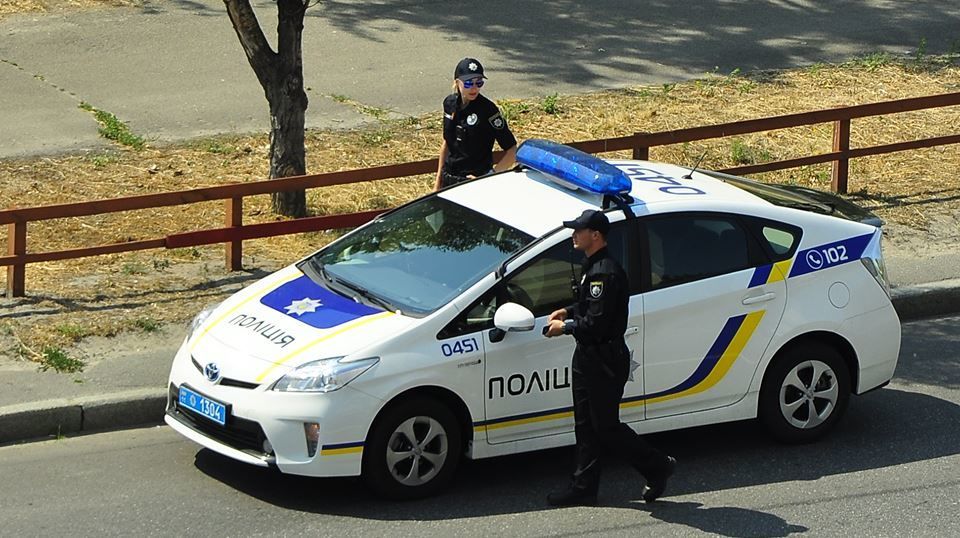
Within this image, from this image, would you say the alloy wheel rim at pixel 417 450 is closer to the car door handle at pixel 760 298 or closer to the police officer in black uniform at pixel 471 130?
the car door handle at pixel 760 298

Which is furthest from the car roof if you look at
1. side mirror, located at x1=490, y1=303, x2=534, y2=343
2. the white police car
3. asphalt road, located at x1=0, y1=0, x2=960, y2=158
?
asphalt road, located at x1=0, y1=0, x2=960, y2=158

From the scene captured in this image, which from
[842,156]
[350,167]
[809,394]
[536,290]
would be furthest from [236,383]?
[842,156]

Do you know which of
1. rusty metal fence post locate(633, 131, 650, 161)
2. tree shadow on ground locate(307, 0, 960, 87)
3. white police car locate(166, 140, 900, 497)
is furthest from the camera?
tree shadow on ground locate(307, 0, 960, 87)

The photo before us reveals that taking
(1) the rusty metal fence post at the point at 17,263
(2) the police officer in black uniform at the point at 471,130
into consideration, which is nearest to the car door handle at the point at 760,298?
(2) the police officer in black uniform at the point at 471,130

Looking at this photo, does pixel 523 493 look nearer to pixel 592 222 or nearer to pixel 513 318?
pixel 513 318

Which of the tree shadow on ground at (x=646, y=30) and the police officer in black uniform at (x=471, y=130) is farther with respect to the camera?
the tree shadow on ground at (x=646, y=30)

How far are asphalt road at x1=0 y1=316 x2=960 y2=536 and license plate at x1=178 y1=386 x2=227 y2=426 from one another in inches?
17.6

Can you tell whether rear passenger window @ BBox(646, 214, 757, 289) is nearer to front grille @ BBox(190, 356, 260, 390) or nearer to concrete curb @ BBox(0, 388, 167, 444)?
front grille @ BBox(190, 356, 260, 390)

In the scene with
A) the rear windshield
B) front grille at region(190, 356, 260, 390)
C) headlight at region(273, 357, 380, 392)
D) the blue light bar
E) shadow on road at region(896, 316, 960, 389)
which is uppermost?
the blue light bar

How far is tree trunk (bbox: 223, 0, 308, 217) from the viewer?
11789 mm

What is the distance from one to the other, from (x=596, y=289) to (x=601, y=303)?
71 millimetres

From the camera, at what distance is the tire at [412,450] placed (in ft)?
23.1

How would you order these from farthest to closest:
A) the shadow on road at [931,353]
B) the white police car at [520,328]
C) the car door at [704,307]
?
the shadow on road at [931,353] < the car door at [704,307] < the white police car at [520,328]

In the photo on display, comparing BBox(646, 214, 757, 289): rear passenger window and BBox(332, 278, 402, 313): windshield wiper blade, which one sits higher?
BBox(646, 214, 757, 289): rear passenger window
